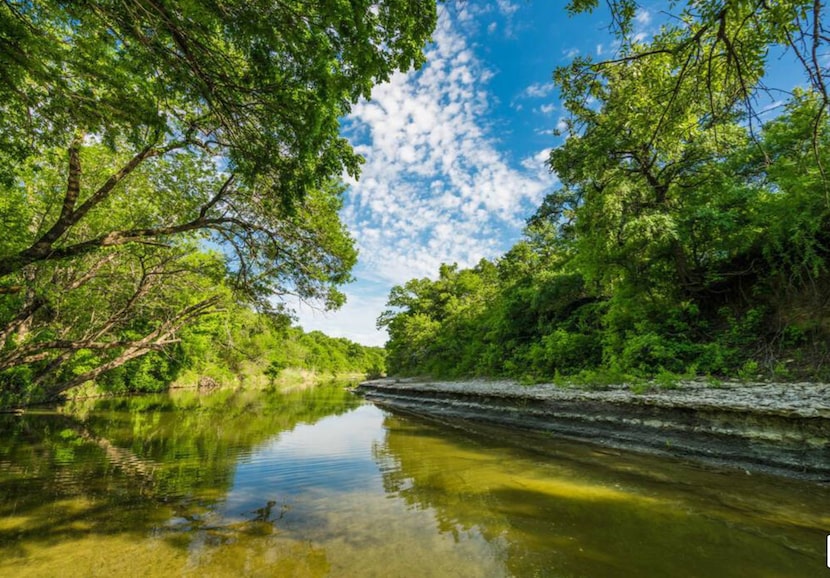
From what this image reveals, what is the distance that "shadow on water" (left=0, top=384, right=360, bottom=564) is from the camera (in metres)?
3.87

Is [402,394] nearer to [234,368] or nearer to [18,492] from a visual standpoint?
Answer: [18,492]

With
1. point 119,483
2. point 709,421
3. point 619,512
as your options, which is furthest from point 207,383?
point 709,421

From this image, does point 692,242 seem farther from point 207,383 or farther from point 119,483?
point 207,383

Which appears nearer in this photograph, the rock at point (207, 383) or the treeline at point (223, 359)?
the treeline at point (223, 359)

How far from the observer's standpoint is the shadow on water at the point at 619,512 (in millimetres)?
3293

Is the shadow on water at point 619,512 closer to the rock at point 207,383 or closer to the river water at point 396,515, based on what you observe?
the river water at point 396,515

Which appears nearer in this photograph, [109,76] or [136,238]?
[109,76]

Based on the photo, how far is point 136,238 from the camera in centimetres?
742

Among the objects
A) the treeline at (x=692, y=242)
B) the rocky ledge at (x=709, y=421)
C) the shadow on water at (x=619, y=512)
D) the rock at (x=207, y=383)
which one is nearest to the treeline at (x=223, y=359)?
the rock at (x=207, y=383)

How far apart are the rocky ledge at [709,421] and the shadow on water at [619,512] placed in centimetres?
77

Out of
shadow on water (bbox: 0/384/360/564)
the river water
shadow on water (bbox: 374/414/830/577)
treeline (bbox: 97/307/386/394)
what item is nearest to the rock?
treeline (bbox: 97/307/386/394)

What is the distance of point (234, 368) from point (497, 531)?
51233 millimetres

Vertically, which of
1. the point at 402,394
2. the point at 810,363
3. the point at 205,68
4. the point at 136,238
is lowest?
the point at 402,394

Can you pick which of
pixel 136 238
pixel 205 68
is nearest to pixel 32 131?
pixel 136 238
